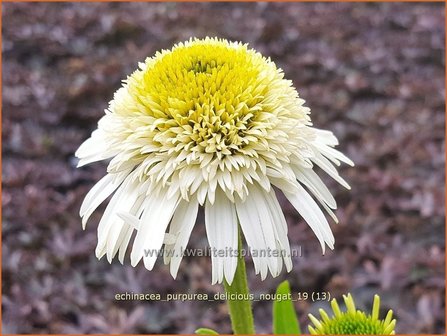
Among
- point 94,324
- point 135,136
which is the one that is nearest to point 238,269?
point 135,136

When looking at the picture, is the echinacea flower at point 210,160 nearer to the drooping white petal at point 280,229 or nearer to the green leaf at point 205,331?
the drooping white petal at point 280,229

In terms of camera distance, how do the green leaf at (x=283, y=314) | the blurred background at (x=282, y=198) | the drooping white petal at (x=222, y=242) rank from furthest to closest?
the blurred background at (x=282, y=198), the green leaf at (x=283, y=314), the drooping white petal at (x=222, y=242)

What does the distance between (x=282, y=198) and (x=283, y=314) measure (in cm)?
77

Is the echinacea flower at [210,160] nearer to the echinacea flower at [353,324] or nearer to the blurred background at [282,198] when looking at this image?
the echinacea flower at [353,324]

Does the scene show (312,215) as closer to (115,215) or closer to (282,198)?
(115,215)

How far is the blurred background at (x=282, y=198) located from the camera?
1190 millimetres

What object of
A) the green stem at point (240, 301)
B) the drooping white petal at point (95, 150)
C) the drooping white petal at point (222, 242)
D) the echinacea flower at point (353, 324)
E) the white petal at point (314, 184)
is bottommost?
the echinacea flower at point (353, 324)

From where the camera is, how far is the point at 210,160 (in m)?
0.59

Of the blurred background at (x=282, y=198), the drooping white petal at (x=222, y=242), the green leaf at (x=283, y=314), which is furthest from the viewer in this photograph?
the blurred background at (x=282, y=198)

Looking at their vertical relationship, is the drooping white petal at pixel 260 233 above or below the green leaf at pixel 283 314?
above

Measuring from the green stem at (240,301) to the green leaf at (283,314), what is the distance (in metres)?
0.04

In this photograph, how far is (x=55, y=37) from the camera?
2.05 meters

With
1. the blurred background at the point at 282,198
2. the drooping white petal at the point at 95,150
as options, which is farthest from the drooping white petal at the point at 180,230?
the blurred background at the point at 282,198

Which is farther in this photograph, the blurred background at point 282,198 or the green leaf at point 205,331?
the blurred background at point 282,198
